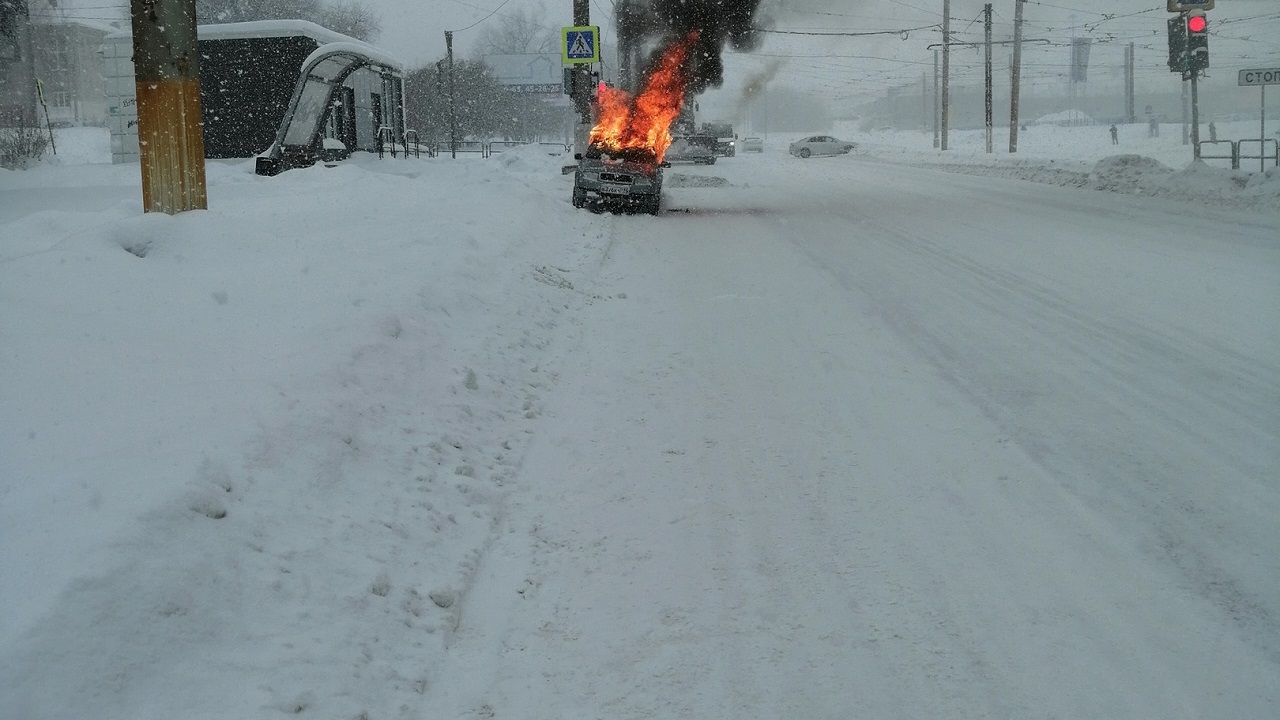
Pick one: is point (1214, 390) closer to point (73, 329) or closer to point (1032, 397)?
point (1032, 397)

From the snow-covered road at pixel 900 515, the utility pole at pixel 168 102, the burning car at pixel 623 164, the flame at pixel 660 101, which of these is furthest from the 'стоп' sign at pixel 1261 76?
the utility pole at pixel 168 102

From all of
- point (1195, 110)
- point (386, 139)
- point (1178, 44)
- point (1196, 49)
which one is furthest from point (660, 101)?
point (1195, 110)

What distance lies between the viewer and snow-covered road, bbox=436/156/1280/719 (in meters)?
3.27

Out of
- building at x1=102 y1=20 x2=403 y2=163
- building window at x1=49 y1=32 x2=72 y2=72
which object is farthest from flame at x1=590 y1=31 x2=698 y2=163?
building window at x1=49 y1=32 x2=72 y2=72

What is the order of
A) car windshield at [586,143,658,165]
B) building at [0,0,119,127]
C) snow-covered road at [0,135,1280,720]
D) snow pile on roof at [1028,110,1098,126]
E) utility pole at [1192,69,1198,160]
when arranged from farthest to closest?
snow pile on roof at [1028,110,1098,126], building at [0,0,119,127], utility pole at [1192,69,1198,160], car windshield at [586,143,658,165], snow-covered road at [0,135,1280,720]

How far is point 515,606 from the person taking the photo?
378 centimetres

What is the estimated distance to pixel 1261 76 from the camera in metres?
21.7

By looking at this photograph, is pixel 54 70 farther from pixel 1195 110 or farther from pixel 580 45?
pixel 1195 110

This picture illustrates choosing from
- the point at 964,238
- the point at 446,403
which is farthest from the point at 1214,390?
the point at 964,238

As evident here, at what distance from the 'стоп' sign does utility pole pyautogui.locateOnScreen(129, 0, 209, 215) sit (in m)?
22.0

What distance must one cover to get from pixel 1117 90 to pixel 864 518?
158 m

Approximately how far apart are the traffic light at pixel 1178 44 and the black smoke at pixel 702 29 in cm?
983

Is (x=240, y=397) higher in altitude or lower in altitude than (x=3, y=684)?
higher

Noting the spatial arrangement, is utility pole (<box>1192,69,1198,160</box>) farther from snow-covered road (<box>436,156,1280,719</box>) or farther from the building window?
the building window
